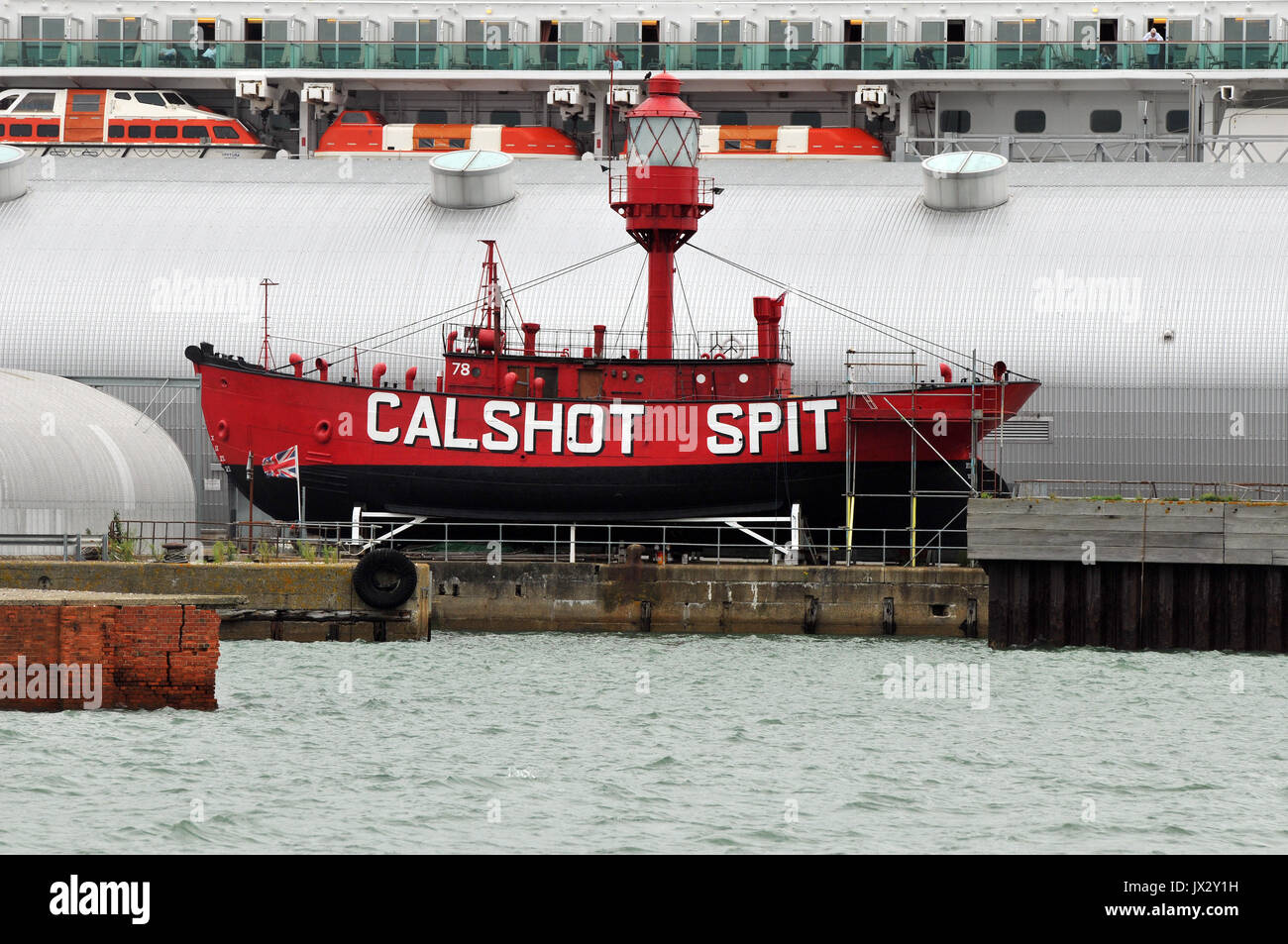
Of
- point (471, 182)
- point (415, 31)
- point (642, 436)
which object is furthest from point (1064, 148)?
point (642, 436)

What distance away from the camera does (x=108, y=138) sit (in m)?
67.2

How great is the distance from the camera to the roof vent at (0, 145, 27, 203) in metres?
56.6

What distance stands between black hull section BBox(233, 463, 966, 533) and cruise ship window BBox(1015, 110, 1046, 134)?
1042 inches

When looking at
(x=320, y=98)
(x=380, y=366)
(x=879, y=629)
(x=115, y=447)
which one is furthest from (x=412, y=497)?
(x=320, y=98)

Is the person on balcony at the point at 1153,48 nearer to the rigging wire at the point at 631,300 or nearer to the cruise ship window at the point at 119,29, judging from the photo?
the rigging wire at the point at 631,300

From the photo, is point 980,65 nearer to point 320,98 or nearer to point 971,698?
point 320,98

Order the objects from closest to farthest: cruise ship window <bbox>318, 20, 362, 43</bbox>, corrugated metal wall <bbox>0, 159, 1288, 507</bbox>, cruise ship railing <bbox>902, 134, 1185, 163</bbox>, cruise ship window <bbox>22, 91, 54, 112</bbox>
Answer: corrugated metal wall <bbox>0, 159, 1288, 507</bbox> < cruise ship railing <bbox>902, 134, 1185, 163</bbox> < cruise ship window <bbox>22, 91, 54, 112</bbox> < cruise ship window <bbox>318, 20, 362, 43</bbox>

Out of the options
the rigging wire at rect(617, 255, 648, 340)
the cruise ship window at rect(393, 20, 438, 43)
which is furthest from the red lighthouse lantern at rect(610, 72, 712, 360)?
the cruise ship window at rect(393, 20, 438, 43)

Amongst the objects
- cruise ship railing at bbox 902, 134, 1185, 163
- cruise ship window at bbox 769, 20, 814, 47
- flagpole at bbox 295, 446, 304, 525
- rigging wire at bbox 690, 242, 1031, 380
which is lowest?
flagpole at bbox 295, 446, 304, 525

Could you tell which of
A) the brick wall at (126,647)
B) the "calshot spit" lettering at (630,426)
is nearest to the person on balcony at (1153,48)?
the "calshot spit" lettering at (630,426)

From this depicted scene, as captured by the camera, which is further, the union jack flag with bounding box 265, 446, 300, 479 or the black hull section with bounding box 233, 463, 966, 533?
the union jack flag with bounding box 265, 446, 300, 479

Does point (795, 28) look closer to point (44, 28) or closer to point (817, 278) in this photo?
point (817, 278)

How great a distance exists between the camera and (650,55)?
69062 millimetres

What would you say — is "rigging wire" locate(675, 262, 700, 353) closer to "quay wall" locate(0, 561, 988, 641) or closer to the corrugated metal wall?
the corrugated metal wall
